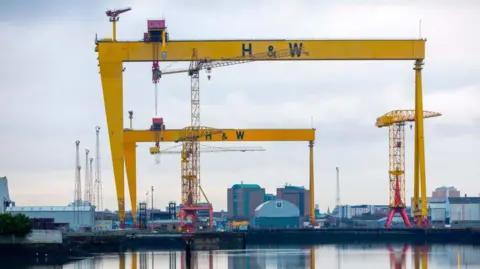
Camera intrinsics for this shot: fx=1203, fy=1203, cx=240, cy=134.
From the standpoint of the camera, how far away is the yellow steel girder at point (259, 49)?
82.4 meters

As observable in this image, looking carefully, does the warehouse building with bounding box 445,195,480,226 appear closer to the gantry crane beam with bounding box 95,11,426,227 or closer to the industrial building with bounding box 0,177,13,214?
the gantry crane beam with bounding box 95,11,426,227

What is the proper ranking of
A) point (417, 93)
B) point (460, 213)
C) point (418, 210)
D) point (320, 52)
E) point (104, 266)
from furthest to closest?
point (460, 213) → point (418, 210) → point (417, 93) → point (320, 52) → point (104, 266)

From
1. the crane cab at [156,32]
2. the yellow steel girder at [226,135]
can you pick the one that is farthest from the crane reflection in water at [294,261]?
the yellow steel girder at [226,135]

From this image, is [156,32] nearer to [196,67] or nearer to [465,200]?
[196,67]

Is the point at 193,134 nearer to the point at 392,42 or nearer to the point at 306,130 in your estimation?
the point at 306,130

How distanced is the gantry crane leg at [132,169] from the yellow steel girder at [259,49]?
22.3 metres

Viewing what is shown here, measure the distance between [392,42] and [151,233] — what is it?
2503 cm

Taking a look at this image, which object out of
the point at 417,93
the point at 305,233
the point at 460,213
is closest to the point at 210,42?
the point at 417,93

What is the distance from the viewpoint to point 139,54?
84125 millimetres

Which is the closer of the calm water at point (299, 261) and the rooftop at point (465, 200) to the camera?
the calm water at point (299, 261)

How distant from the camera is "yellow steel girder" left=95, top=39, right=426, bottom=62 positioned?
8238 cm

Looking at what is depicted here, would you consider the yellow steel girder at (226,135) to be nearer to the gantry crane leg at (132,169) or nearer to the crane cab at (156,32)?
the gantry crane leg at (132,169)

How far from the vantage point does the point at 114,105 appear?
86.3 meters

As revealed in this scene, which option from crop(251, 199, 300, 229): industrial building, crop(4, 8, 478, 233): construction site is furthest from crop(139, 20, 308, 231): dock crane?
crop(251, 199, 300, 229): industrial building
